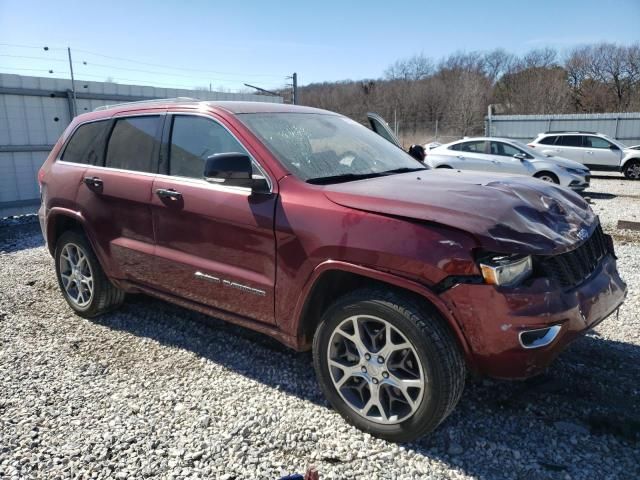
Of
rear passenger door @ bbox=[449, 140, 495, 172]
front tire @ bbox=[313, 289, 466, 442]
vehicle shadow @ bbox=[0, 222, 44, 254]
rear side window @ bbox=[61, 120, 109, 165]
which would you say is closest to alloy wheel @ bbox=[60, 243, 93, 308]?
rear side window @ bbox=[61, 120, 109, 165]

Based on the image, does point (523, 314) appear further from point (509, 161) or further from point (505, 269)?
point (509, 161)

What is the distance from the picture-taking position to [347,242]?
266 cm

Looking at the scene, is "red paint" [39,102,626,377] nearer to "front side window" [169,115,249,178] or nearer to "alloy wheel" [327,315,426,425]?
"front side window" [169,115,249,178]

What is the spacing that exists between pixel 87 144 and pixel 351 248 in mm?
2994

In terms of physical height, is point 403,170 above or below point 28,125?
below

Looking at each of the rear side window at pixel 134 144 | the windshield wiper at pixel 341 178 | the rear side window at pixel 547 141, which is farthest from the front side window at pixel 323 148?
the rear side window at pixel 547 141

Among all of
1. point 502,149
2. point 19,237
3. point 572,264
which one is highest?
point 502,149

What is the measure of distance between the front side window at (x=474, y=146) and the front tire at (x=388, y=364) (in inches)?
472

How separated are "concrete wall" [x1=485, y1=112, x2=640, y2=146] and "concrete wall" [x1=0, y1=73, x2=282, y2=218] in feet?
68.3

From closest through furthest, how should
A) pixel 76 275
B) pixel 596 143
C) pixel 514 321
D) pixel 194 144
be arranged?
pixel 514 321
pixel 194 144
pixel 76 275
pixel 596 143

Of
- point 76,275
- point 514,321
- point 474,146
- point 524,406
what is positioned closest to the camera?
point 514,321

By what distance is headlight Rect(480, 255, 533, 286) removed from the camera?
92.4 inches

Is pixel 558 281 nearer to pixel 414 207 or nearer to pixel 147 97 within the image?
pixel 414 207

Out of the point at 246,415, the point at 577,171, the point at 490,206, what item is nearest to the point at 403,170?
the point at 490,206
